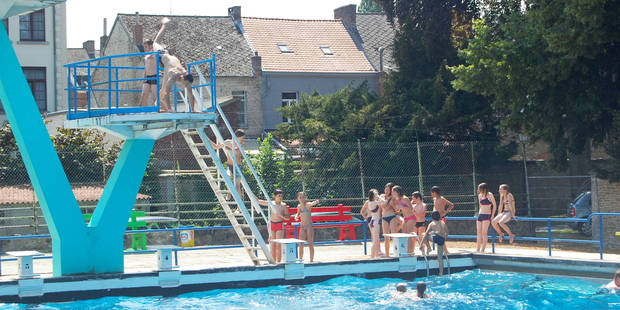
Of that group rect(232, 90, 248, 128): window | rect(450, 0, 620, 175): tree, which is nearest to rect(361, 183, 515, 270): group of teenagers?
rect(450, 0, 620, 175): tree

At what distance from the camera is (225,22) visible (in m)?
43.2

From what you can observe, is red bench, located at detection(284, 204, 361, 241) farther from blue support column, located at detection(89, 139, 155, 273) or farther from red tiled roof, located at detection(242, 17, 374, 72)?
red tiled roof, located at detection(242, 17, 374, 72)

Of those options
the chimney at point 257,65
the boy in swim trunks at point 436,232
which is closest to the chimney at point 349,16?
the chimney at point 257,65

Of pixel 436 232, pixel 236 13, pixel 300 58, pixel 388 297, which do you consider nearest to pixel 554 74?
pixel 436 232

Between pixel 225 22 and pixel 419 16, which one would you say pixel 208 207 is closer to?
pixel 419 16

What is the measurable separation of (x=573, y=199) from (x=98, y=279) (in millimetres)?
19015

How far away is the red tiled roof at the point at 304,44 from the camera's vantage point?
134 feet

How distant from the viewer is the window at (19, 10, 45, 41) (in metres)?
34.8

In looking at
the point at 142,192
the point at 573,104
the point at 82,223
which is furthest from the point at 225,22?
the point at 82,223

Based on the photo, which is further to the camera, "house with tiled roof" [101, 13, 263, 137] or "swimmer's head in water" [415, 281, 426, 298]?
"house with tiled roof" [101, 13, 263, 137]

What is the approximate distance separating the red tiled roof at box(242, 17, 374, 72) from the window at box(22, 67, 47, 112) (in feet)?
36.2

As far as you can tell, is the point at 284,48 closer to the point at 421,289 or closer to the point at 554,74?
the point at 554,74

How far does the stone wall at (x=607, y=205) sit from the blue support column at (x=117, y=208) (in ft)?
43.4

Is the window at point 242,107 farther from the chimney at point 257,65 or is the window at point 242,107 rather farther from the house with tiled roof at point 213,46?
the chimney at point 257,65
